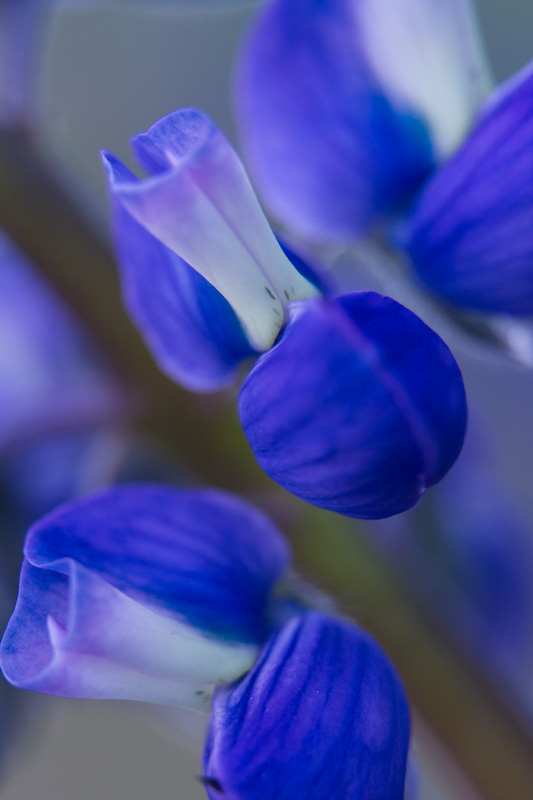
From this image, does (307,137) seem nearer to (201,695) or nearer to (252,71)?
(252,71)

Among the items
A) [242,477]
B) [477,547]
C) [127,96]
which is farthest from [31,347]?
[127,96]

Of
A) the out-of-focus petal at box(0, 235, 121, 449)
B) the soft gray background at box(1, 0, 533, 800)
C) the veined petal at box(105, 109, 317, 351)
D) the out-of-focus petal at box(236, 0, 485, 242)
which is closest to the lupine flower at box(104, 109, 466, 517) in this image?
the veined petal at box(105, 109, 317, 351)

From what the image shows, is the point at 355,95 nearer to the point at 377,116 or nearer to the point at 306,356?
the point at 377,116

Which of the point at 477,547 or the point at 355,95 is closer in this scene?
the point at 355,95

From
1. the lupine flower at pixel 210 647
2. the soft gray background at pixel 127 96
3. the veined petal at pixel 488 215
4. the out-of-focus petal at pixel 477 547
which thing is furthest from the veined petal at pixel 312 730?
the soft gray background at pixel 127 96

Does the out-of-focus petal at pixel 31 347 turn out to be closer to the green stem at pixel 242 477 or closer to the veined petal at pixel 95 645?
→ the green stem at pixel 242 477

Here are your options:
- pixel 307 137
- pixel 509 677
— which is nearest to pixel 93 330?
pixel 307 137

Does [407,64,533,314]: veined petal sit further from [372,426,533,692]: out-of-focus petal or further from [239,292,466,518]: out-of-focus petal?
[372,426,533,692]: out-of-focus petal
